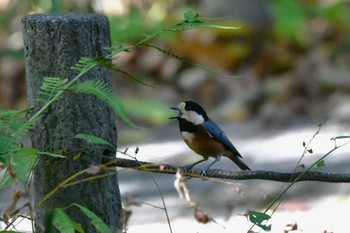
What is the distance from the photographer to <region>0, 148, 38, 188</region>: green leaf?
8.73ft

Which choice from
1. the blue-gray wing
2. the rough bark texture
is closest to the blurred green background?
the blue-gray wing

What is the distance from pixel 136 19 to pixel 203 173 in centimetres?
774

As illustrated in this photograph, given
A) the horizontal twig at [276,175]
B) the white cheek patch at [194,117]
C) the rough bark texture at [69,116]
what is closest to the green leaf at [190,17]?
the rough bark texture at [69,116]

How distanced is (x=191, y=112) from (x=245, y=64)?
610 centimetres

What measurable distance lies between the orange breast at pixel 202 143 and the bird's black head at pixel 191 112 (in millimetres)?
32

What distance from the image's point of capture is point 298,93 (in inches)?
318

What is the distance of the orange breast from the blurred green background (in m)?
3.85

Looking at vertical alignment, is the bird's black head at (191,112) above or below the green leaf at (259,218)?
above

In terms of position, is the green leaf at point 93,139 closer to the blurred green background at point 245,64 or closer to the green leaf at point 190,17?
the green leaf at point 190,17

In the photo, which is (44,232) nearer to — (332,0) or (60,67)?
(60,67)

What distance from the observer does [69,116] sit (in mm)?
3119

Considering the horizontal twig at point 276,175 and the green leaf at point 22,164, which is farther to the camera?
the horizontal twig at point 276,175

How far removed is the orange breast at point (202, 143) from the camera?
3.55 m

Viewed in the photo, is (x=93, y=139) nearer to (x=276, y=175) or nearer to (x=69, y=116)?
(x=69, y=116)
